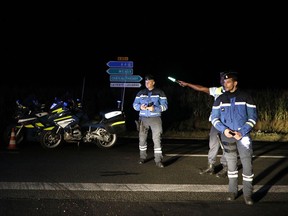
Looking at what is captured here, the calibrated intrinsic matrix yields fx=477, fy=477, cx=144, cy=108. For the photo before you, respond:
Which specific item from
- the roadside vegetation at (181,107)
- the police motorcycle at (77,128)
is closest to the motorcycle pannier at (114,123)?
the police motorcycle at (77,128)

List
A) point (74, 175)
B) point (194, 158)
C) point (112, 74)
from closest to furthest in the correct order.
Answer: point (74, 175) < point (194, 158) < point (112, 74)

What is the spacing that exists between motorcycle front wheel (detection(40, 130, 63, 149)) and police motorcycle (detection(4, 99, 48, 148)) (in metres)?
0.32

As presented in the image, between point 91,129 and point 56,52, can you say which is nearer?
point 91,129

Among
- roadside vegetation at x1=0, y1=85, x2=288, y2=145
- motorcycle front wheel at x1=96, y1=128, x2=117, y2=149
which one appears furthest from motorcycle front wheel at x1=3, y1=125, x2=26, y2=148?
roadside vegetation at x1=0, y1=85, x2=288, y2=145

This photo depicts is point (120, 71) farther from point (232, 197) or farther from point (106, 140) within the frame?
point (232, 197)

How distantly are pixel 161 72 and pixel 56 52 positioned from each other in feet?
29.0

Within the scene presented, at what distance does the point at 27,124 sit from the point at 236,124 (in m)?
6.73

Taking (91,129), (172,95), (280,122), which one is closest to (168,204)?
(91,129)

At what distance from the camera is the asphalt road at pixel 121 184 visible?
6543 millimetres

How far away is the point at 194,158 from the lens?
10680 millimetres

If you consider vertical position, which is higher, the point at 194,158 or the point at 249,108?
the point at 249,108

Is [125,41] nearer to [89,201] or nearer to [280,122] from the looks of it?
[280,122]

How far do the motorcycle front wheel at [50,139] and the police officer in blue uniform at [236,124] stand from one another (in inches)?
228

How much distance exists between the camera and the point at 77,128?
1201cm
